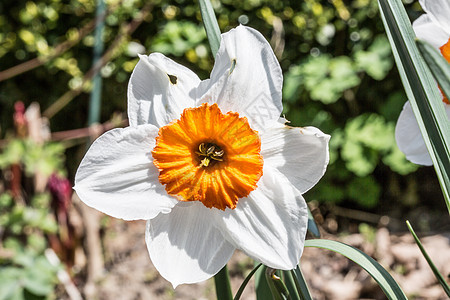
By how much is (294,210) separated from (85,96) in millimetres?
2559

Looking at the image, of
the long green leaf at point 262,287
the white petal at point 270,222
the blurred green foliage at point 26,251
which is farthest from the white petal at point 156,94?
the blurred green foliage at point 26,251

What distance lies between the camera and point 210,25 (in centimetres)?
48

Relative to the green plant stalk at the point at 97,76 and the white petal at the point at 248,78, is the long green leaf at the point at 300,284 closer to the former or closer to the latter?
the white petal at the point at 248,78

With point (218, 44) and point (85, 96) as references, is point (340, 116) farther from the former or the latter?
point (218, 44)

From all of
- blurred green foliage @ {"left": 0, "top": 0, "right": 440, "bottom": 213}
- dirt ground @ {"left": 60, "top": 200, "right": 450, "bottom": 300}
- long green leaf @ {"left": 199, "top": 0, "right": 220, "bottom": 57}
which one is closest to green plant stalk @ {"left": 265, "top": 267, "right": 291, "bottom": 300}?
long green leaf @ {"left": 199, "top": 0, "right": 220, "bottom": 57}

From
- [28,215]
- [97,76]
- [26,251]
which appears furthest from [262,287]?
[97,76]

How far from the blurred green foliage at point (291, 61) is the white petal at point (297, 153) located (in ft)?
5.04

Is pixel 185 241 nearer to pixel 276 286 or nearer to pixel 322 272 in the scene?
pixel 276 286

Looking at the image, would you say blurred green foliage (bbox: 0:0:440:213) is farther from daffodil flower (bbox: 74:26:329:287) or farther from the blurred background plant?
daffodil flower (bbox: 74:26:329:287)

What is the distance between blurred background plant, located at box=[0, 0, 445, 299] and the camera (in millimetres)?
1966

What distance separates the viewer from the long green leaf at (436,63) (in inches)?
14.0

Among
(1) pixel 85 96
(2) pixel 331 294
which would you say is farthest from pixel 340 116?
(1) pixel 85 96

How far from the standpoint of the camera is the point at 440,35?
53 centimetres

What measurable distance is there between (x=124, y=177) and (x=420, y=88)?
28 centimetres
